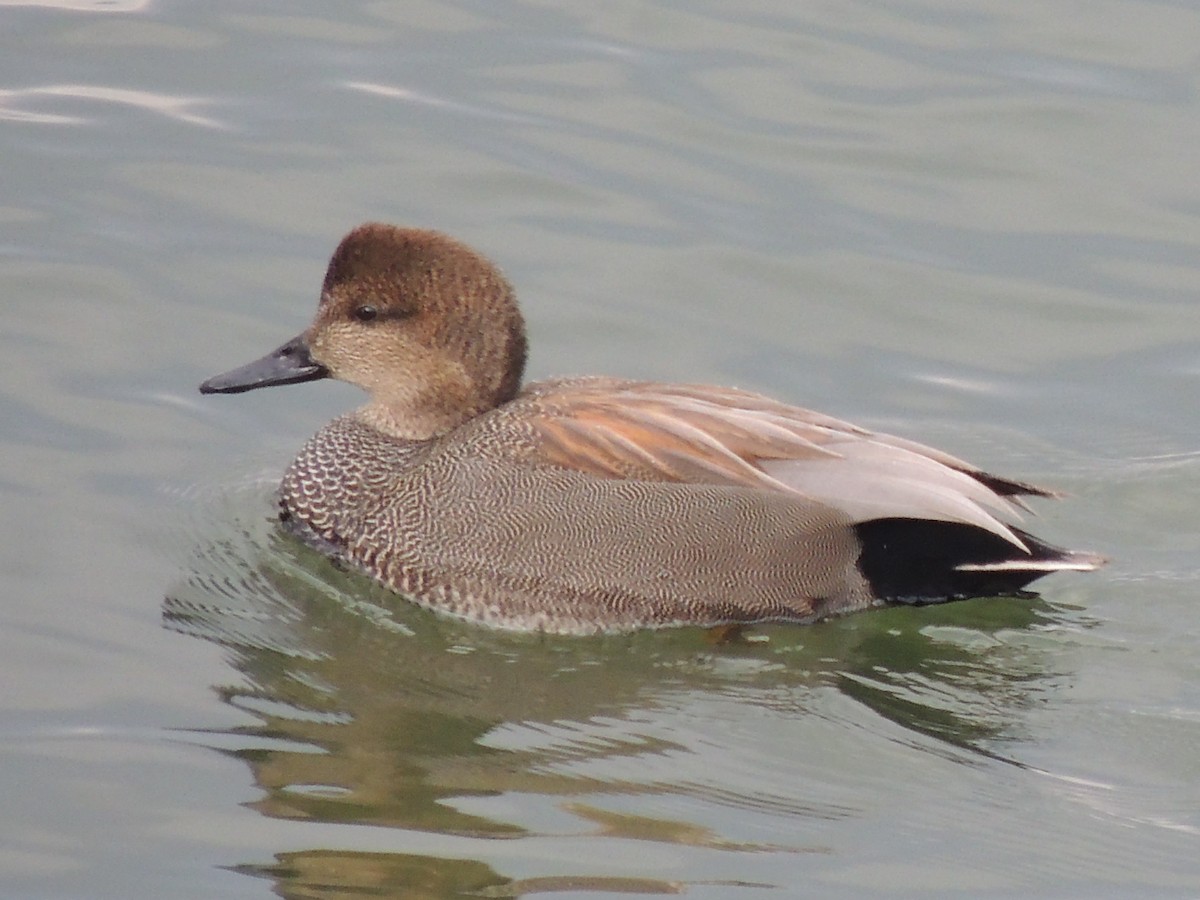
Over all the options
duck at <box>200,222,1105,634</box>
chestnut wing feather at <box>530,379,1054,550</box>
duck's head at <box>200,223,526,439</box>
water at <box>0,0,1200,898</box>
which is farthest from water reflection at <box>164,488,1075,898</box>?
duck's head at <box>200,223,526,439</box>

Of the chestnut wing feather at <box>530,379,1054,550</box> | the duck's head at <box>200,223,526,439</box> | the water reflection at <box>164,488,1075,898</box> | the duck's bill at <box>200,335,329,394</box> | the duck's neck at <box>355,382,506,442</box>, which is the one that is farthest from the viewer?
the duck's bill at <box>200,335,329,394</box>

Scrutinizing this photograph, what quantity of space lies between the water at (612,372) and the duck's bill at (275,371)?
1.71 feet

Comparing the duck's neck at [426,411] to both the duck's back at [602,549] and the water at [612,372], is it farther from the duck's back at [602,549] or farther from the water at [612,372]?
the water at [612,372]

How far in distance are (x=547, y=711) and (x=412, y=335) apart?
1701 millimetres

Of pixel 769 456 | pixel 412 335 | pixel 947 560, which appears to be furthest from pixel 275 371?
pixel 947 560

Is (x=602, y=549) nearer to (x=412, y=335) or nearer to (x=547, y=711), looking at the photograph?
(x=547, y=711)

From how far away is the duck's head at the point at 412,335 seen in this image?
7.23 metres

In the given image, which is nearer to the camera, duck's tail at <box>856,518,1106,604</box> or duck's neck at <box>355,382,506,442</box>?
duck's tail at <box>856,518,1106,604</box>

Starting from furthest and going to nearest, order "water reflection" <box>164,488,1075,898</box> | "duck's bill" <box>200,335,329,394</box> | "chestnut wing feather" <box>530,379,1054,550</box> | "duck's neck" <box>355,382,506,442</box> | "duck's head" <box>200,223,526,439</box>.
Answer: "duck's bill" <box>200,335,329,394</box>
"duck's neck" <box>355,382,506,442</box>
"duck's head" <box>200,223,526,439</box>
"chestnut wing feather" <box>530,379,1054,550</box>
"water reflection" <box>164,488,1075,898</box>

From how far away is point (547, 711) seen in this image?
6.35 metres

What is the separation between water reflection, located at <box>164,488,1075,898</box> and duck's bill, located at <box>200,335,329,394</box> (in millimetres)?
550

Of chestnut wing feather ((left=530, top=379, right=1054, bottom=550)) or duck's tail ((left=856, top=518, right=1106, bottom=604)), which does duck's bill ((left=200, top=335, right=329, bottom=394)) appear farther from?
duck's tail ((left=856, top=518, right=1106, bottom=604))

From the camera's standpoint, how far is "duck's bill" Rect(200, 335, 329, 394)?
7520 mm

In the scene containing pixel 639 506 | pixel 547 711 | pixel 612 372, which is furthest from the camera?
pixel 612 372
